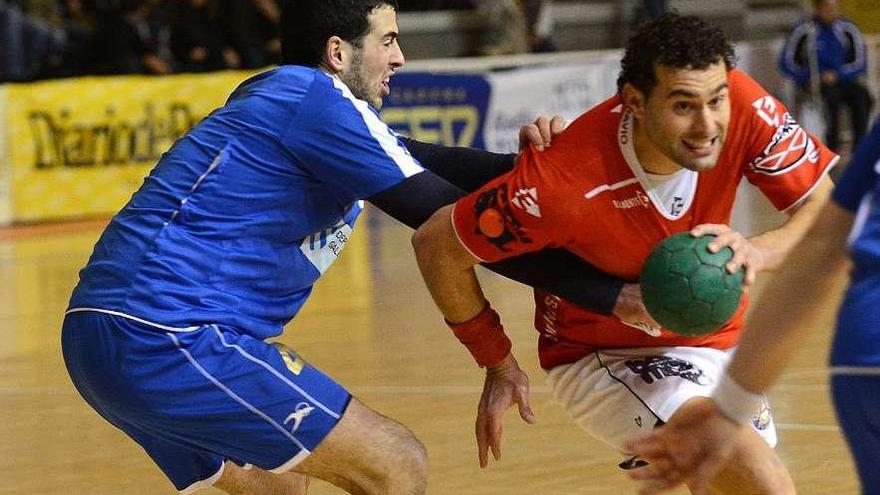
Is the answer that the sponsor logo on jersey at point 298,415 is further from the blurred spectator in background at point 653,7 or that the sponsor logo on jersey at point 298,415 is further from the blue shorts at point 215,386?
the blurred spectator in background at point 653,7

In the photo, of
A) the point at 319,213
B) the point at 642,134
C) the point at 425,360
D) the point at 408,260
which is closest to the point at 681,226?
the point at 642,134

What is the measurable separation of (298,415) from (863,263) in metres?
1.81

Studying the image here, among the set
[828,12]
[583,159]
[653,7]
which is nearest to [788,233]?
[583,159]

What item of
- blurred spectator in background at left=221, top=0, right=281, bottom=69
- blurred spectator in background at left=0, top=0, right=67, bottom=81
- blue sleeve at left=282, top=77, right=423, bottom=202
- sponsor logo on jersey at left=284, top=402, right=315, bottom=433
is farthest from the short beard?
blurred spectator in background at left=221, top=0, right=281, bottom=69

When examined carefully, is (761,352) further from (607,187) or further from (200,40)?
(200,40)

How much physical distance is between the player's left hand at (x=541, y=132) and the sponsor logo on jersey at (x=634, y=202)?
25 cm

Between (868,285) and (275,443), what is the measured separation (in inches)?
73.2

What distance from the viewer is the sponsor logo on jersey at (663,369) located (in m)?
4.11

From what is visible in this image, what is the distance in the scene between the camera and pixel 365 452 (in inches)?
149

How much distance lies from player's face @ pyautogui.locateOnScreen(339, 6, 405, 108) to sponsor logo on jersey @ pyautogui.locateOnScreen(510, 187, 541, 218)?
0.53 metres

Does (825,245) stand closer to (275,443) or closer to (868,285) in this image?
(868,285)

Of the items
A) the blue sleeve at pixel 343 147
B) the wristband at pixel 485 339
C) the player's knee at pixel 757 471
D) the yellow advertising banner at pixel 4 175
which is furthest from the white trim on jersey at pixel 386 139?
the yellow advertising banner at pixel 4 175

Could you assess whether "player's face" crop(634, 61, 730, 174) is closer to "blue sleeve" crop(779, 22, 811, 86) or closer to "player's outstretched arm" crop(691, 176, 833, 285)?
"player's outstretched arm" crop(691, 176, 833, 285)

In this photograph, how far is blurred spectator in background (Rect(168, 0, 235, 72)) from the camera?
17.0m
